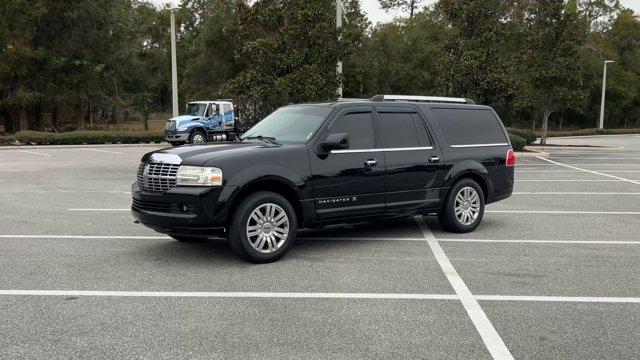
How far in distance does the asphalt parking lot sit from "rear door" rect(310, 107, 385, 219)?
537mm

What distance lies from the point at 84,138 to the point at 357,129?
25.9m

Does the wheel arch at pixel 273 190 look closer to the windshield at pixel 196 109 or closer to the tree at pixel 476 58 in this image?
the tree at pixel 476 58

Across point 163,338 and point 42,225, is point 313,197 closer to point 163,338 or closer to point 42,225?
point 163,338

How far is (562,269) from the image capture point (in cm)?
635

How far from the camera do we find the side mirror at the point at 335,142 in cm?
673

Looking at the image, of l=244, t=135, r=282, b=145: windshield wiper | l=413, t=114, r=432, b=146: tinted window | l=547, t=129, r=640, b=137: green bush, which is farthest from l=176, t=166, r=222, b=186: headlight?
l=547, t=129, r=640, b=137: green bush

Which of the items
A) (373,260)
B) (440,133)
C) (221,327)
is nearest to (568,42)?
(440,133)

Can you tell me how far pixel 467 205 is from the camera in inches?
329

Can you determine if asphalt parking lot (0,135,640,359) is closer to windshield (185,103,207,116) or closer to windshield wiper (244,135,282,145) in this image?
windshield wiper (244,135,282,145)

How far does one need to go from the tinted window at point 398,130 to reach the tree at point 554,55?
23.1m

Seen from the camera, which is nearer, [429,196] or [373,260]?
[373,260]

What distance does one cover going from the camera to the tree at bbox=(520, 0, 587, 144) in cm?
2866

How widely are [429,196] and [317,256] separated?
75.1 inches

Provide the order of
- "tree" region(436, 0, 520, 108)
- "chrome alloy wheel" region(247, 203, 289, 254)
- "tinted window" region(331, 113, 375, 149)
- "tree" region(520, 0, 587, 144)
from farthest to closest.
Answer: "tree" region(520, 0, 587, 144), "tree" region(436, 0, 520, 108), "tinted window" region(331, 113, 375, 149), "chrome alloy wheel" region(247, 203, 289, 254)
